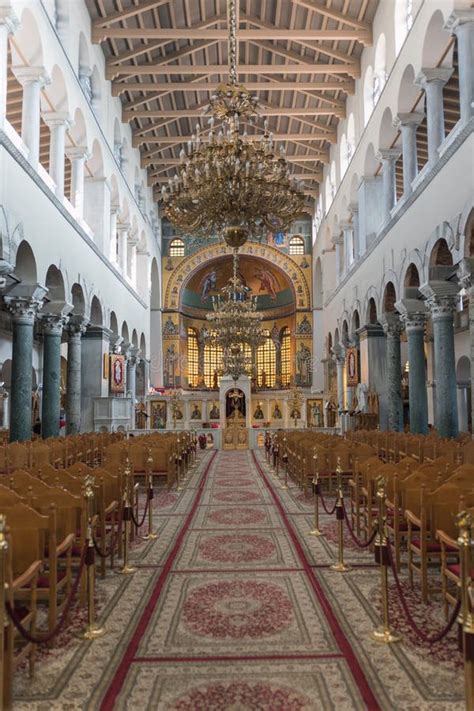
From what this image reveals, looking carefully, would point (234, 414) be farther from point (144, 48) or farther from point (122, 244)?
point (144, 48)

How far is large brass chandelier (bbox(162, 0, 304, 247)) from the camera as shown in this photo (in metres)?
9.23

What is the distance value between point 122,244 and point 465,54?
14.5 metres

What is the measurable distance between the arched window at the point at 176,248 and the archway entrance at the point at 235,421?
11.0 metres

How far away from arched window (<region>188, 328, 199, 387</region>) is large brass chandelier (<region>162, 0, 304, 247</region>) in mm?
21265

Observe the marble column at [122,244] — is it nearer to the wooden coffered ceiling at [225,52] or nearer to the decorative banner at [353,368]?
the wooden coffered ceiling at [225,52]

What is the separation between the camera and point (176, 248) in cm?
2986

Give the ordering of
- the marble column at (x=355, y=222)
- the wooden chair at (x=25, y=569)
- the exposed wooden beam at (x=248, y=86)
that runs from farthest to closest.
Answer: the marble column at (x=355, y=222) → the exposed wooden beam at (x=248, y=86) → the wooden chair at (x=25, y=569)

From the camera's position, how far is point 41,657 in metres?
3.20

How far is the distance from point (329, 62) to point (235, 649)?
1927cm

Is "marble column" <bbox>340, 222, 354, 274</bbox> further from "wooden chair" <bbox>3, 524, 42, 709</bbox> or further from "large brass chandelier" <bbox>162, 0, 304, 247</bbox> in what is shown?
"wooden chair" <bbox>3, 524, 42, 709</bbox>

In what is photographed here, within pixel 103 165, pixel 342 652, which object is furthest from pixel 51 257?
pixel 342 652

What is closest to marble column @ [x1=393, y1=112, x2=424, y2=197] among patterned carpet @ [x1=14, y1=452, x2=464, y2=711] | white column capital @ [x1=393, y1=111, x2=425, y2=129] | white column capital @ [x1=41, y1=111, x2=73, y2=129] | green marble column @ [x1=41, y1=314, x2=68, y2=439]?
white column capital @ [x1=393, y1=111, x2=425, y2=129]

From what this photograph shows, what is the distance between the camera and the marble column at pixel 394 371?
14.7 metres

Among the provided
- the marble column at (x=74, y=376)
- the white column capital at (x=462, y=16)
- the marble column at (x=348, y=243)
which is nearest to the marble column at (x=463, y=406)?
the marble column at (x=348, y=243)
